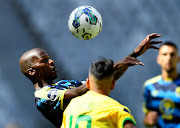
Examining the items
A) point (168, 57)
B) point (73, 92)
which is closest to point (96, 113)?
point (168, 57)

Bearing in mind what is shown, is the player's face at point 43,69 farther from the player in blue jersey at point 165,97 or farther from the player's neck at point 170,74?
the player's neck at point 170,74

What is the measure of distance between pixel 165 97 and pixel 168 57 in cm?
43

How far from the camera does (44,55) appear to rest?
16.2 ft

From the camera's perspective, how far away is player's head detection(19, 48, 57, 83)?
16.0 ft

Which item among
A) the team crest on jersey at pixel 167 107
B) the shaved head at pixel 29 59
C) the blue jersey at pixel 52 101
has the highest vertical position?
the shaved head at pixel 29 59

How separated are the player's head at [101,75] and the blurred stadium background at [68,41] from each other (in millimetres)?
5987

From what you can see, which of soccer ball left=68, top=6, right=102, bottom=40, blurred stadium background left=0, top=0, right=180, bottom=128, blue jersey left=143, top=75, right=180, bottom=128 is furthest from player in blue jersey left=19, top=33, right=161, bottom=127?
blurred stadium background left=0, top=0, right=180, bottom=128

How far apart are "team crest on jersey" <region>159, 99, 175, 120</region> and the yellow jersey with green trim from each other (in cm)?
30

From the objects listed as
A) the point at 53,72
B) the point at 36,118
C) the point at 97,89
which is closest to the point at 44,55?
the point at 53,72

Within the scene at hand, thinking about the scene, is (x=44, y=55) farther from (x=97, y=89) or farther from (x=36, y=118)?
(x=36, y=118)

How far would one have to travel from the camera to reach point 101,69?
10.1 ft

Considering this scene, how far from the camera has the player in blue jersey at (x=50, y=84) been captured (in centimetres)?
443

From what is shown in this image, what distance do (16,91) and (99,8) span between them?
3.10m

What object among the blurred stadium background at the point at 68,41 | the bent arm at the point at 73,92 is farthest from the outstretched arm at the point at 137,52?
the blurred stadium background at the point at 68,41
